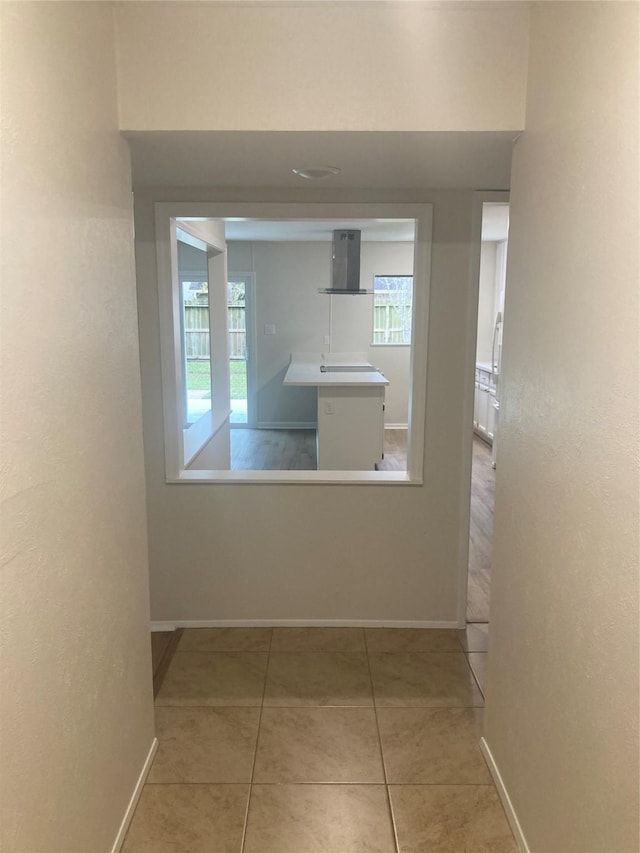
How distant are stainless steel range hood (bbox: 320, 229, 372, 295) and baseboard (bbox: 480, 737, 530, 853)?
384cm

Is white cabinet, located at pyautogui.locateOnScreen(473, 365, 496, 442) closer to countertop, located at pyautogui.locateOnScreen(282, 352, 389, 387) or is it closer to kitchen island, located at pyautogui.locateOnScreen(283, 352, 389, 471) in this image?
countertop, located at pyautogui.locateOnScreen(282, 352, 389, 387)

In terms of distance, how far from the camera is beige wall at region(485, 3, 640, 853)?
1294 millimetres

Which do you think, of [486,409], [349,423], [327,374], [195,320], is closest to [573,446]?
[349,423]

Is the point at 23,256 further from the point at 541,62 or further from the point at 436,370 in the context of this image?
the point at 436,370

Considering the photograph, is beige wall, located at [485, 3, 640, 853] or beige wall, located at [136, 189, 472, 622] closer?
beige wall, located at [485, 3, 640, 853]

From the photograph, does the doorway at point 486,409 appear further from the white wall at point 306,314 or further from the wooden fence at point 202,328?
the wooden fence at point 202,328

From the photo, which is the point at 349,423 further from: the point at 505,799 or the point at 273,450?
the point at 505,799

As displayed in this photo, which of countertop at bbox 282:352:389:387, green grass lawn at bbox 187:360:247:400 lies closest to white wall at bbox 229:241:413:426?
countertop at bbox 282:352:389:387

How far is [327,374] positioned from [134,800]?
461 centimetres

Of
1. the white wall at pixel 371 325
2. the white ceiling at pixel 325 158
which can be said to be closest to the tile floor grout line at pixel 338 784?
the white ceiling at pixel 325 158

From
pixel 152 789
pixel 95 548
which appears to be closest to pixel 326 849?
pixel 152 789

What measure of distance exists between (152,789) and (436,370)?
219cm

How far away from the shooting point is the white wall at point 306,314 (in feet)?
25.6

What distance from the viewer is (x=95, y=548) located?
173 cm
